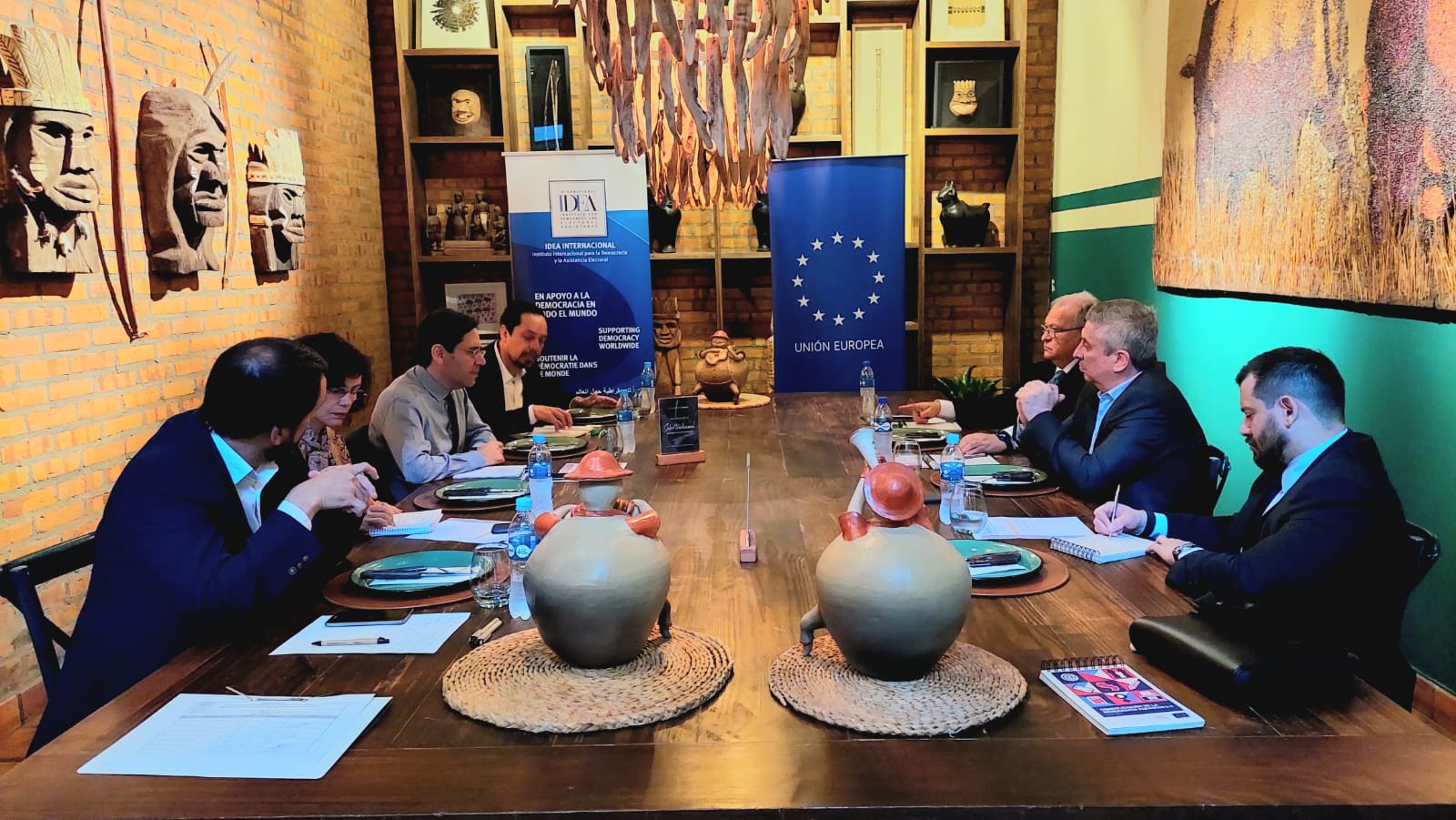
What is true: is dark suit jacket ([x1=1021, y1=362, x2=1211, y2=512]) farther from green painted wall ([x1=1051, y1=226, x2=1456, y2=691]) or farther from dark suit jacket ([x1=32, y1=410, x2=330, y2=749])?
dark suit jacket ([x1=32, y1=410, x2=330, y2=749])

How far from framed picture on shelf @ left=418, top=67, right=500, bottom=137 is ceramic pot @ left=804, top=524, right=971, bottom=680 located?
215 inches

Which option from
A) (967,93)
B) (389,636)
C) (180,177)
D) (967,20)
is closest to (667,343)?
(967,93)

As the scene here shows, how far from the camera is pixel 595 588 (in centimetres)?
138

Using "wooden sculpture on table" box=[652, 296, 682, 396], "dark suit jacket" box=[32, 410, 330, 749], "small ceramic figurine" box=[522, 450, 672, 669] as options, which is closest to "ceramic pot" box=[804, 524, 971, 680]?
"small ceramic figurine" box=[522, 450, 672, 669]

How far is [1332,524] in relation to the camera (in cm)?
178

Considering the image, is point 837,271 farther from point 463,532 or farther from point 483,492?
point 463,532

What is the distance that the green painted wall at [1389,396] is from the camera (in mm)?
2865

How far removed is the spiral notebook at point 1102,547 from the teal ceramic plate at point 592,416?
2.23 metres

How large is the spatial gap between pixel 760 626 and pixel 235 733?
79 cm

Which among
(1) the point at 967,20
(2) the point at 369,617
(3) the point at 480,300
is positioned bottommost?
(2) the point at 369,617

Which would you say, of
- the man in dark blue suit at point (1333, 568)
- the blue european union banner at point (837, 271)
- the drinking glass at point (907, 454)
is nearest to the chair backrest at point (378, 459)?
the drinking glass at point (907, 454)

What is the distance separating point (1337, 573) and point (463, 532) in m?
1.77

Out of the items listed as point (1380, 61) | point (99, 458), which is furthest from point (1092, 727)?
point (99, 458)

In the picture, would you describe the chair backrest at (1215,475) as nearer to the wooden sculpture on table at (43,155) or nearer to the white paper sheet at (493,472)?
the white paper sheet at (493,472)
